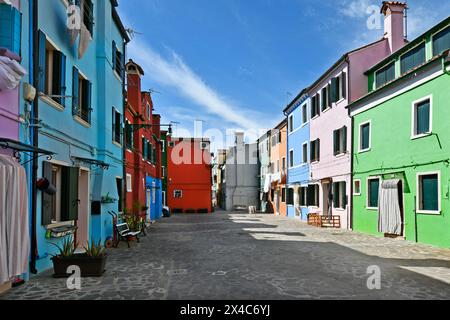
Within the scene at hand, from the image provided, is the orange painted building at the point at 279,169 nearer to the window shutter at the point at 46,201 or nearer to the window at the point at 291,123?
the window at the point at 291,123

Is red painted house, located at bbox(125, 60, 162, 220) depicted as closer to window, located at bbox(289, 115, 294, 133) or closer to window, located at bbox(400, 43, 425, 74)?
Result: window, located at bbox(400, 43, 425, 74)

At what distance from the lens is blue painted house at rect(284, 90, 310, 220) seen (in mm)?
26434

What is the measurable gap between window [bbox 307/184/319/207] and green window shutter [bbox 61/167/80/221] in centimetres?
1708

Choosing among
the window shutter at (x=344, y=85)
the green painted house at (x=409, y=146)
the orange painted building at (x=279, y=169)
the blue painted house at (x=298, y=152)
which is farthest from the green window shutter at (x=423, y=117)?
the orange painted building at (x=279, y=169)

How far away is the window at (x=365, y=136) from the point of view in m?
17.0

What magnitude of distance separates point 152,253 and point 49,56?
603cm

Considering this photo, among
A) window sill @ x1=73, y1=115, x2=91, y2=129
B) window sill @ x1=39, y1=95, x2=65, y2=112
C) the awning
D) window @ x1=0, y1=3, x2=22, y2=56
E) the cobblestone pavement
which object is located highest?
window @ x1=0, y1=3, x2=22, y2=56

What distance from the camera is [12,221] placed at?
609cm

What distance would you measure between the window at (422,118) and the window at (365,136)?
3.33 meters

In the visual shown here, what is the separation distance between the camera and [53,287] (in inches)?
270

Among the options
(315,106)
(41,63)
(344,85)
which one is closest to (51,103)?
(41,63)

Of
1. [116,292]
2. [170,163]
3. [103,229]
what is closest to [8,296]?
[116,292]

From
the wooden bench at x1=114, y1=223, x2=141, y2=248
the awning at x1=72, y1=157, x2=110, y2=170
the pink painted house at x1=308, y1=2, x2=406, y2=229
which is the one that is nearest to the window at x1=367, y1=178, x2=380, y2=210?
the pink painted house at x1=308, y1=2, x2=406, y2=229

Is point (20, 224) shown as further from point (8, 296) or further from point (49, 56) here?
point (49, 56)
